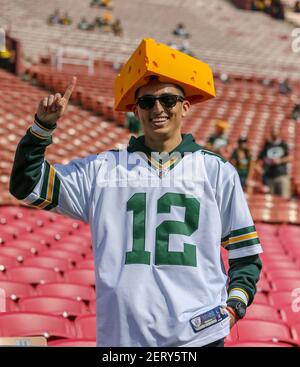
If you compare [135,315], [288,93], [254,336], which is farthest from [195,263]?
[288,93]

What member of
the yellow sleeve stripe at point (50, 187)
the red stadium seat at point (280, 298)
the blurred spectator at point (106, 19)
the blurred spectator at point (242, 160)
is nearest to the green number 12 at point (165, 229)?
the yellow sleeve stripe at point (50, 187)

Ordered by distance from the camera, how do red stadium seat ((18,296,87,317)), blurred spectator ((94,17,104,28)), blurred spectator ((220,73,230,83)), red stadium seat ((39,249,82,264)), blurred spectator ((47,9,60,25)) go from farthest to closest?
blurred spectator ((94,17,104,28)) < blurred spectator ((47,9,60,25)) < blurred spectator ((220,73,230,83)) < red stadium seat ((39,249,82,264)) < red stadium seat ((18,296,87,317))

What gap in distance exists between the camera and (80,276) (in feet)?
16.0

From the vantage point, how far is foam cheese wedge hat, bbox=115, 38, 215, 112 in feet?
6.56

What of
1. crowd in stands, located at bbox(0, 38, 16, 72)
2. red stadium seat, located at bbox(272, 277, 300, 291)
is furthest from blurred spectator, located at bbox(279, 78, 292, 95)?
red stadium seat, located at bbox(272, 277, 300, 291)

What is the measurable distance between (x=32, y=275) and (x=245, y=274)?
9.68 ft

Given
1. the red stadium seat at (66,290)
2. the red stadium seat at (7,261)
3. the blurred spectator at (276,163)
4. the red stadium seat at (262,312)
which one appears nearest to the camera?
the red stadium seat at (262,312)

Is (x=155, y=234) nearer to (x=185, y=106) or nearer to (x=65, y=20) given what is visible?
(x=185, y=106)

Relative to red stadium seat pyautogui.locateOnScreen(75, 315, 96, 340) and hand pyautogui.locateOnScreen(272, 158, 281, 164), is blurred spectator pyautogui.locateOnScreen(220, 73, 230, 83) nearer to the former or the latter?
hand pyautogui.locateOnScreen(272, 158, 281, 164)

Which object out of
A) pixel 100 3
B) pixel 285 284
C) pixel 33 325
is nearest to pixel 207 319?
pixel 33 325

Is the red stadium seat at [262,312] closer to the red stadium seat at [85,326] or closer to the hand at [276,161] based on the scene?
the red stadium seat at [85,326]

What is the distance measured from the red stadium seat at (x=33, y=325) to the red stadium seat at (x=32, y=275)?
3.56 feet

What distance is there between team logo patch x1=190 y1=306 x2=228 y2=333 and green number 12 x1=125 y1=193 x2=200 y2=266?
0.46ft

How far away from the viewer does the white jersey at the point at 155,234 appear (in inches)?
72.4
